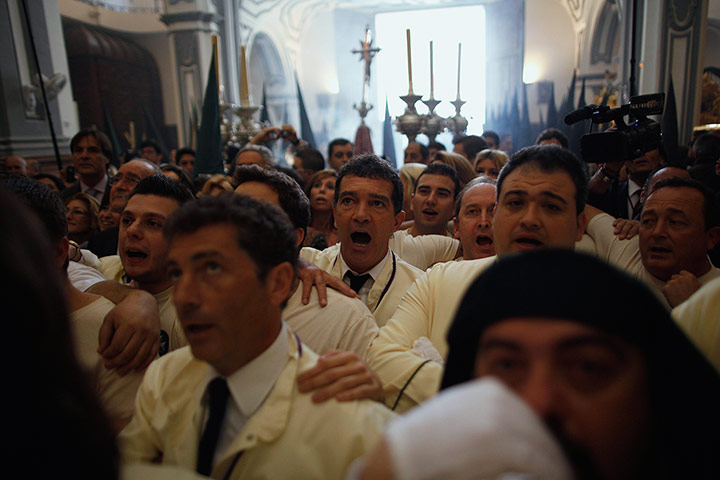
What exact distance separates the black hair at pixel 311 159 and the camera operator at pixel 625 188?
9.27 feet

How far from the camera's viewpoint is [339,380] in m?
1.31

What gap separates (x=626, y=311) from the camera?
80cm

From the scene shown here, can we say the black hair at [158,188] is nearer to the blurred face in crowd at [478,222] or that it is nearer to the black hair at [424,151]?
the blurred face in crowd at [478,222]

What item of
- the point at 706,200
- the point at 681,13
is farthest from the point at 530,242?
the point at 681,13

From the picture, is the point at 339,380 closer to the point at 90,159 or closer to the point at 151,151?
the point at 90,159

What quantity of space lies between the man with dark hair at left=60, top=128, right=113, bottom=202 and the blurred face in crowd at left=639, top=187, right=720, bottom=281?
173 inches

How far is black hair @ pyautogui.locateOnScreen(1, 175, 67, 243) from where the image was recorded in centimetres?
189

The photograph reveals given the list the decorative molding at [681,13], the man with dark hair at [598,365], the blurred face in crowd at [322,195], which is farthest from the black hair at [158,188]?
the decorative molding at [681,13]

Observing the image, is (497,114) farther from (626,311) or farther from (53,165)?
(626,311)

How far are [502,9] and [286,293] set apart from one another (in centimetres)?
1890

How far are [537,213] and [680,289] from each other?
75 cm

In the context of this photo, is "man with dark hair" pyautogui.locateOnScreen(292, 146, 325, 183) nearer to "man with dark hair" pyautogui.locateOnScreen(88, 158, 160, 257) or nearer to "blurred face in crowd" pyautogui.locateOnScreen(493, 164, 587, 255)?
"man with dark hair" pyautogui.locateOnScreen(88, 158, 160, 257)

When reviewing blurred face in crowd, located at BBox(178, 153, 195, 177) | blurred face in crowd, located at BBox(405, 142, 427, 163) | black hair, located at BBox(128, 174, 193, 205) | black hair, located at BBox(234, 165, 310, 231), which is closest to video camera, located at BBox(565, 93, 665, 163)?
black hair, located at BBox(234, 165, 310, 231)

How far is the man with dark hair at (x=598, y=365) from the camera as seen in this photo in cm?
73
